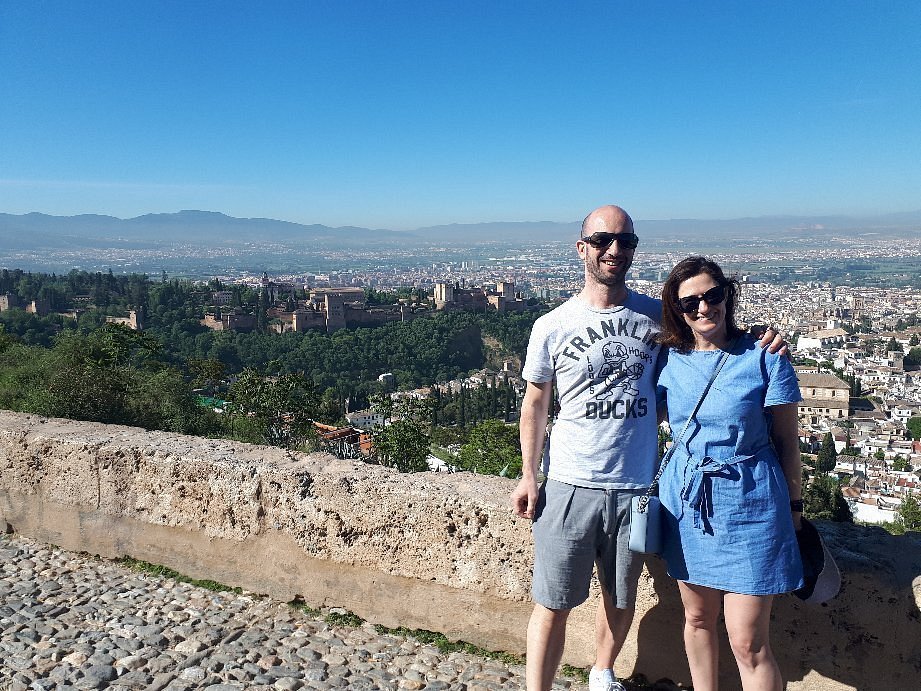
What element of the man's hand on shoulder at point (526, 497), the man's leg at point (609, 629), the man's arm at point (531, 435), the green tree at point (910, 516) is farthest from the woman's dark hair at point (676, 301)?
the green tree at point (910, 516)

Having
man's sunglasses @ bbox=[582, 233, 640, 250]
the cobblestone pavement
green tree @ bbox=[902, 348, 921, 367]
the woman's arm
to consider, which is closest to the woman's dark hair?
man's sunglasses @ bbox=[582, 233, 640, 250]

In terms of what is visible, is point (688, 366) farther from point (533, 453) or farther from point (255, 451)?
point (255, 451)

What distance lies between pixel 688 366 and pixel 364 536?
53.8 inches

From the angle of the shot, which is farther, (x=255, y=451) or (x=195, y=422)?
(x=195, y=422)

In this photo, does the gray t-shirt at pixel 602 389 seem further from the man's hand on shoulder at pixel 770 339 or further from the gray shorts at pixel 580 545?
the man's hand on shoulder at pixel 770 339

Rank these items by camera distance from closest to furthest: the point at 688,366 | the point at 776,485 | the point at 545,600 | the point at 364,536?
the point at 776,485 → the point at 688,366 → the point at 545,600 → the point at 364,536

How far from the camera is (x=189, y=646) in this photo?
2277 mm

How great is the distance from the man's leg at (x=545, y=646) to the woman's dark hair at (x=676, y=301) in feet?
2.61

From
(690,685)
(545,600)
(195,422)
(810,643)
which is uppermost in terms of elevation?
(545,600)

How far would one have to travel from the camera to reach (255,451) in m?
2.82

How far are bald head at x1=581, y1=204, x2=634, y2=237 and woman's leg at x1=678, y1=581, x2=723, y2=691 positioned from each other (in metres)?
0.93

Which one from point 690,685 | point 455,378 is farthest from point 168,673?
point 455,378

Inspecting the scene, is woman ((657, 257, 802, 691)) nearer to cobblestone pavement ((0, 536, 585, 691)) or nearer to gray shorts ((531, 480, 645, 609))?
gray shorts ((531, 480, 645, 609))

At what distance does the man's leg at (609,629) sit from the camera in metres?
1.87
